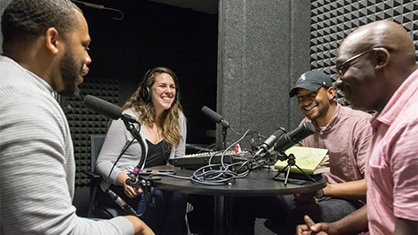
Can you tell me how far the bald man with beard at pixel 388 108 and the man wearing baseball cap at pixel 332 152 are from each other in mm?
510

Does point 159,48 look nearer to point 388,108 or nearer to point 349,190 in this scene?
point 349,190

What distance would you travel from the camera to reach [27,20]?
73 centimetres

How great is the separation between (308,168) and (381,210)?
399mm

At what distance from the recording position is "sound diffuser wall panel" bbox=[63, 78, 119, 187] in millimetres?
2955

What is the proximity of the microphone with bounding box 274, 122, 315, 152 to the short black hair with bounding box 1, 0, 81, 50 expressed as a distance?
812 mm

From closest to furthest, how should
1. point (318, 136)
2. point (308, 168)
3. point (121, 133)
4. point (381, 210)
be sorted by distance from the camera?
A: point (381, 210) < point (308, 168) < point (318, 136) < point (121, 133)

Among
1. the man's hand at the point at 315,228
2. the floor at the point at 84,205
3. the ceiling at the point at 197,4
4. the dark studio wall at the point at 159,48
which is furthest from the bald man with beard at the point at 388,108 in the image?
the ceiling at the point at 197,4

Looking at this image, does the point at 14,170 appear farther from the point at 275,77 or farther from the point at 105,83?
the point at 105,83

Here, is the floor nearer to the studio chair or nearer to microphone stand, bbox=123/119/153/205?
the studio chair

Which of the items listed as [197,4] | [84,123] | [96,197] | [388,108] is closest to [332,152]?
[388,108]

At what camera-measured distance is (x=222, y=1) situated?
2182mm

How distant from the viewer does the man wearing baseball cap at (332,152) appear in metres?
1.40

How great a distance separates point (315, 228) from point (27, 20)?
1114mm

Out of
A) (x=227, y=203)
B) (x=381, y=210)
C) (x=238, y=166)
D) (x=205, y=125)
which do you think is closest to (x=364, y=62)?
(x=381, y=210)
